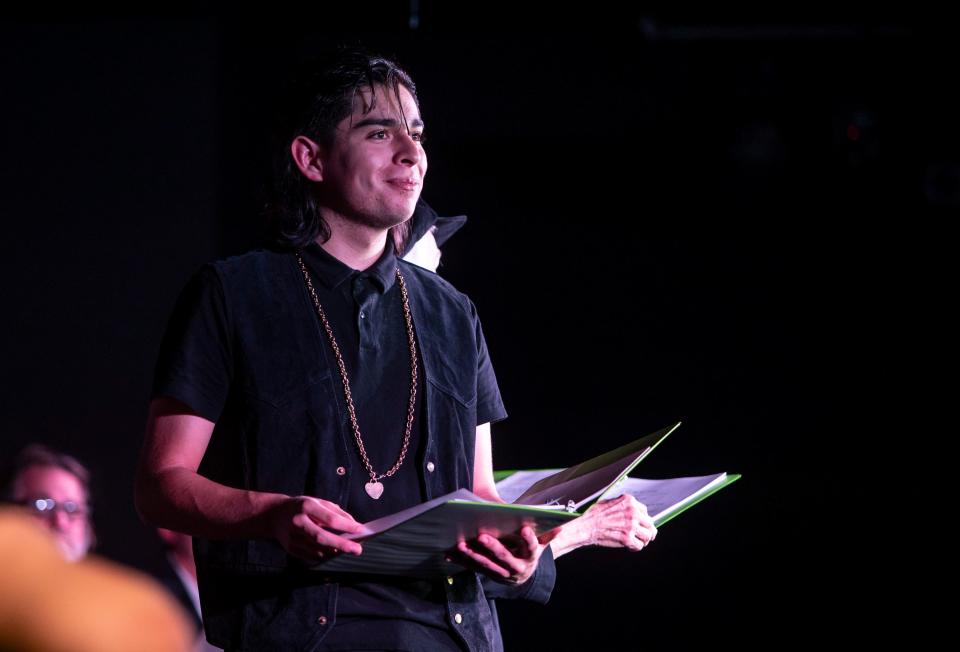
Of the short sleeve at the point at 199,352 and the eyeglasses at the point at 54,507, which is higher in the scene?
the short sleeve at the point at 199,352

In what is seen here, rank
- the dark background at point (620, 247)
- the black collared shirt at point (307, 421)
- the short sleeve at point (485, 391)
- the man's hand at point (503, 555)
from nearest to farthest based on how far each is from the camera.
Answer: the man's hand at point (503, 555), the black collared shirt at point (307, 421), the short sleeve at point (485, 391), the dark background at point (620, 247)

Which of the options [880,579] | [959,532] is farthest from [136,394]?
[959,532]

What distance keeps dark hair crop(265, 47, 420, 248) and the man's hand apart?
0.61m

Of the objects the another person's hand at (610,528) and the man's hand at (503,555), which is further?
the another person's hand at (610,528)

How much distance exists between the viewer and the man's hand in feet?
4.41

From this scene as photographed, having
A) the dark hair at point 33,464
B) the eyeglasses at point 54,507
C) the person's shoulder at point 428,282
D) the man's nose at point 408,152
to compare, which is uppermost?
the man's nose at point 408,152

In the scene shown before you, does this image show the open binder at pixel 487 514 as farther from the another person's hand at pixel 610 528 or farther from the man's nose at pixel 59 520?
Answer: the man's nose at pixel 59 520

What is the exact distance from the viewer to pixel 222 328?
155 centimetres

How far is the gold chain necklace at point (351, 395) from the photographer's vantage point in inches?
60.2

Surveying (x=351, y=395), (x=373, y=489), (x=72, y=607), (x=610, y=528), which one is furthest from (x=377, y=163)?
(x=72, y=607)

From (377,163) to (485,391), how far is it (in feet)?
1.34

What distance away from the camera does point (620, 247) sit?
3912mm

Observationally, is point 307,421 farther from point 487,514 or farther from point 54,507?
point 54,507

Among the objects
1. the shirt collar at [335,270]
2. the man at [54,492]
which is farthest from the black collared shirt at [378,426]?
the man at [54,492]
